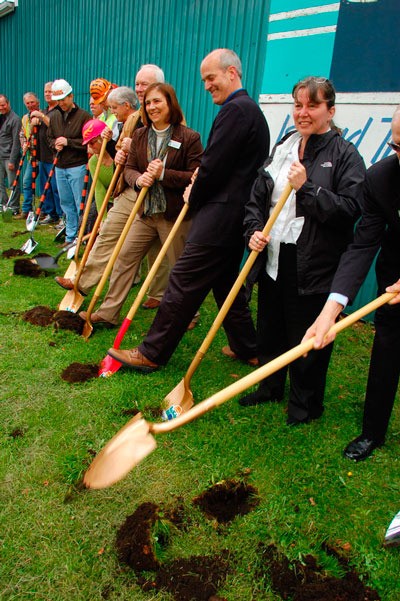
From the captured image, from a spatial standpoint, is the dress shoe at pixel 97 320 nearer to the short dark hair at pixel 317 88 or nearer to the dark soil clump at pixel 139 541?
the dark soil clump at pixel 139 541

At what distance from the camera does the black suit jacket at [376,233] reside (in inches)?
101

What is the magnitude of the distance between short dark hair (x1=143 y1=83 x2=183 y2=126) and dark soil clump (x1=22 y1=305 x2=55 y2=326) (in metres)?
2.07

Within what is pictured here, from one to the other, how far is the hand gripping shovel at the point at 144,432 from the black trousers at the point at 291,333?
0.69 metres

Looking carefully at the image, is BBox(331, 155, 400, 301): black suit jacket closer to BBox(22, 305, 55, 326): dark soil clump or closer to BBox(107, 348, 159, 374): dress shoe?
BBox(107, 348, 159, 374): dress shoe

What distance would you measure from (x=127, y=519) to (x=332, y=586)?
0.98 meters

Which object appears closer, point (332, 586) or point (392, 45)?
point (332, 586)

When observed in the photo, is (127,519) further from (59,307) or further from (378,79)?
(378,79)

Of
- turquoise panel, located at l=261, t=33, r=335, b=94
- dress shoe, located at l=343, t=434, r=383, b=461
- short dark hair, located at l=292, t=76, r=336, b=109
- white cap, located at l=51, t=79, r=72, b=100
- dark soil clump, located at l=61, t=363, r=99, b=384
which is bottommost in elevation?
dark soil clump, located at l=61, t=363, r=99, b=384

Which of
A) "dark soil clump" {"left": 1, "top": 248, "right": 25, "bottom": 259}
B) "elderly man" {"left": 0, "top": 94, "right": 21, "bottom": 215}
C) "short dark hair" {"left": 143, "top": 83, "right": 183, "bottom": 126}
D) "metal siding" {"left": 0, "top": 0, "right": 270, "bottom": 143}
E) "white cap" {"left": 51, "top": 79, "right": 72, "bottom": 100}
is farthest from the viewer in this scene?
"elderly man" {"left": 0, "top": 94, "right": 21, "bottom": 215}

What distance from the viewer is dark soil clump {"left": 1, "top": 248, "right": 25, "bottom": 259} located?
7.09 m

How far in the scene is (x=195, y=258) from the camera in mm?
3590

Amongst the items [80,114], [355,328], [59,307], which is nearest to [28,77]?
[80,114]

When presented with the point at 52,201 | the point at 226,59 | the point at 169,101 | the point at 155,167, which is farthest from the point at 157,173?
the point at 52,201

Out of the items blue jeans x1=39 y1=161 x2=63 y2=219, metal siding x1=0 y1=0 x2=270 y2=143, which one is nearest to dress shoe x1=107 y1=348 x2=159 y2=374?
metal siding x1=0 y1=0 x2=270 y2=143
